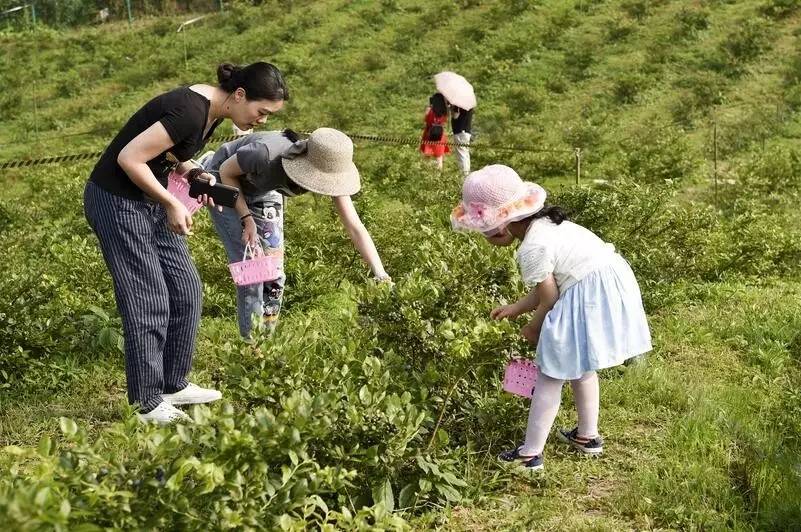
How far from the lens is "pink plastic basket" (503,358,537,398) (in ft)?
10.6

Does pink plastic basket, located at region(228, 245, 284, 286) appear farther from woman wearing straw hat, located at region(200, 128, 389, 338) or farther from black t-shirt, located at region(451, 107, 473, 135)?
black t-shirt, located at region(451, 107, 473, 135)

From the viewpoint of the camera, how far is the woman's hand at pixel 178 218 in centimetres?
320

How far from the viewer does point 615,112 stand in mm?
11383

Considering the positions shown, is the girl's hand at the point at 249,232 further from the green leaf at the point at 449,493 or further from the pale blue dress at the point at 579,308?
the green leaf at the point at 449,493

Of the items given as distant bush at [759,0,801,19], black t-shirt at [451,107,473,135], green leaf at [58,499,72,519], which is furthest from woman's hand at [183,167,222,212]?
distant bush at [759,0,801,19]

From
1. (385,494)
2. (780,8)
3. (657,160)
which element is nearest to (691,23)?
(780,8)

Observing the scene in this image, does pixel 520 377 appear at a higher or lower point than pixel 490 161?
higher

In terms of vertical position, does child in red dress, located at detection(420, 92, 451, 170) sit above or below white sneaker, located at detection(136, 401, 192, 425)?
below

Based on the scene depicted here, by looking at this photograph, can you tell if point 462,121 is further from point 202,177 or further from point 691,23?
point 202,177

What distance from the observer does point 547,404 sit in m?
3.14

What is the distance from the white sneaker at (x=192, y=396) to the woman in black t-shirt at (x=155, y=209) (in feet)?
0.51

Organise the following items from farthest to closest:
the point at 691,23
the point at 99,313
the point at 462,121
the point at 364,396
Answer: the point at 691,23
the point at 462,121
the point at 99,313
the point at 364,396

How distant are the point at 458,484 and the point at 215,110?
1645 mm

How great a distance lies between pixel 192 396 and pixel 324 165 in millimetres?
1143
